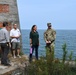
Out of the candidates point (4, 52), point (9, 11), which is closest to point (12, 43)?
point (9, 11)

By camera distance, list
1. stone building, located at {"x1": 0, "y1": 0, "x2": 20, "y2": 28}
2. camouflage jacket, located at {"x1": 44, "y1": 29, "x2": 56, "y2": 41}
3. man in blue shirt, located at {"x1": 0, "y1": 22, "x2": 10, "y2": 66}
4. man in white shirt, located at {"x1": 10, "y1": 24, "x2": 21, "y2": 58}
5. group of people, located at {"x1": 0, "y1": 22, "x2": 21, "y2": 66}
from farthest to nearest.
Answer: stone building, located at {"x1": 0, "y1": 0, "x2": 20, "y2": 28}, man in white shirt, located at {"x1": 10, "y1": 24, "x2": 21, "y2": 58}, camouflage jacket, located at {"x1": 44, "y1": 29, "x2": 56, "y2": 41}, group of people, located at {"x1": 0, "y1": 22, "x2": 21, "y2": 66}, man in blue shirt, located at {"x1": 0, "y1": 22, "x2": 10, "y2": 66}

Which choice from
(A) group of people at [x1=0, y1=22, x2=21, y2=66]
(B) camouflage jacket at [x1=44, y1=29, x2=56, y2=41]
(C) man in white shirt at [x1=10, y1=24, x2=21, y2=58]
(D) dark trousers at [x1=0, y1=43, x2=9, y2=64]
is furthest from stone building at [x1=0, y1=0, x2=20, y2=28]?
(D) dark trousers at [x1=0, y1=43, x2=9, y2=64]

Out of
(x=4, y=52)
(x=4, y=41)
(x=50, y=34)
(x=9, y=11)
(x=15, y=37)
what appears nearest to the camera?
(x=4, y=41)

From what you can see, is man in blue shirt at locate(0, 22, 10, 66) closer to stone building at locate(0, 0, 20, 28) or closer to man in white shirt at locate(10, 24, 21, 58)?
man in white shirt at locate(10, 24, 21, 58)

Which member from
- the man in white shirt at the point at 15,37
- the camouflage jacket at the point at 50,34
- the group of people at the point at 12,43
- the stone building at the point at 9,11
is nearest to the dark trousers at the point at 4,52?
the group of people at the point at 12,43

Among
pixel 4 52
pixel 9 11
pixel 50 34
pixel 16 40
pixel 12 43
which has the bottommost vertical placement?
pixel 4 52

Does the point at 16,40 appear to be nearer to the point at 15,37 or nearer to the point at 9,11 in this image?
the point at 15,37

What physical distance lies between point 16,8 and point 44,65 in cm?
776

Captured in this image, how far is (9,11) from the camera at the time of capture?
19.9 meters

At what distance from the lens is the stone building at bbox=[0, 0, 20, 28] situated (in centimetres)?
1958

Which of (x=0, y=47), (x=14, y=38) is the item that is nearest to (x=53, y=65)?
(x=0, y=47)

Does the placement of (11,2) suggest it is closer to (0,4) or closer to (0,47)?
(0,4)

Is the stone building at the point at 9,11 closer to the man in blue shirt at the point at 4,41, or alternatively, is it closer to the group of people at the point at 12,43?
the group of people at the point at 12,43

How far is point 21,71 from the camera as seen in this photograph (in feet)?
48.0
